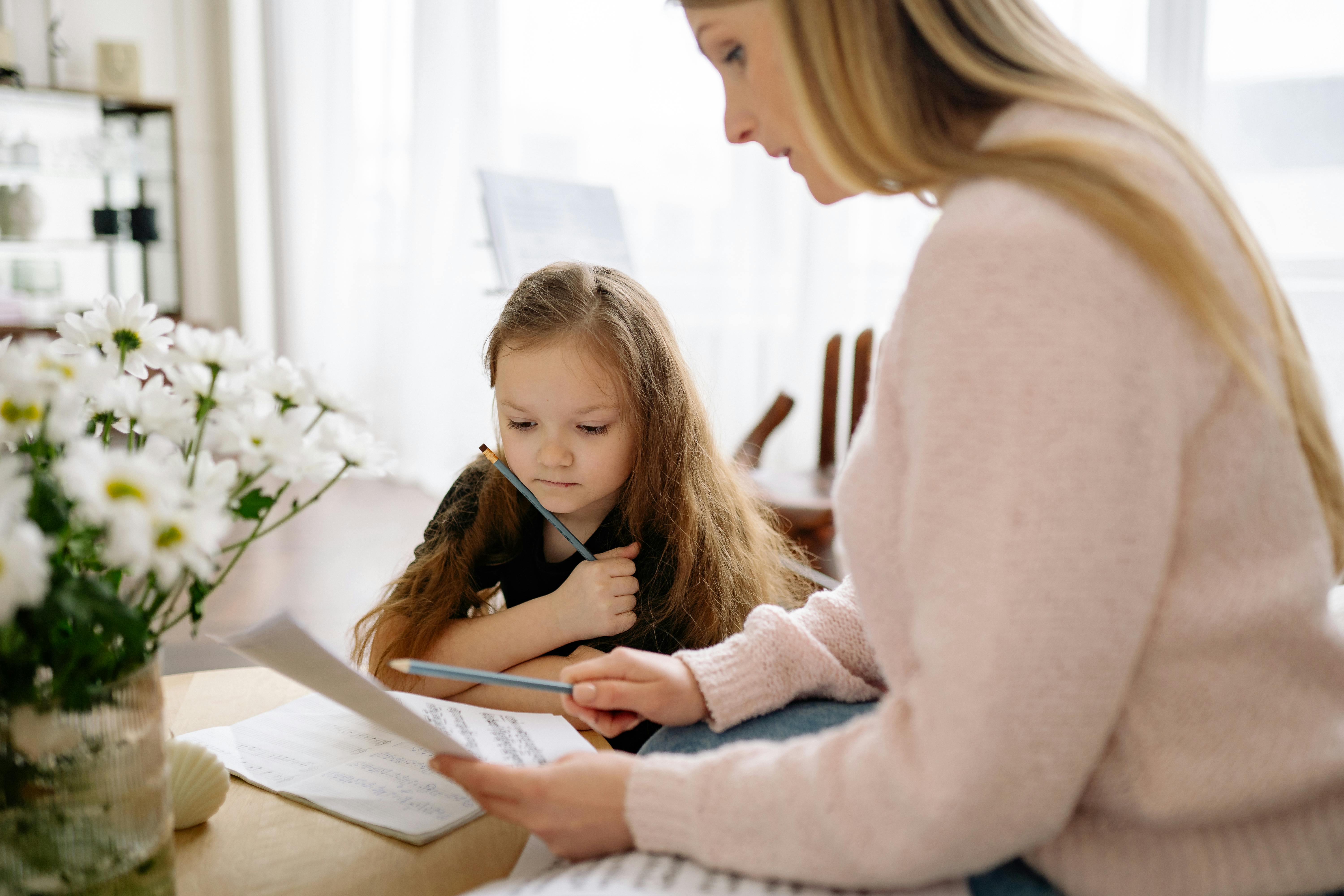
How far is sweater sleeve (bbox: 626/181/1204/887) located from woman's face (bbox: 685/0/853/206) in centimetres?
18

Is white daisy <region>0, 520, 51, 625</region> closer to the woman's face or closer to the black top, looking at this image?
the woman's face

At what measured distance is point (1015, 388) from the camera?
52 cm

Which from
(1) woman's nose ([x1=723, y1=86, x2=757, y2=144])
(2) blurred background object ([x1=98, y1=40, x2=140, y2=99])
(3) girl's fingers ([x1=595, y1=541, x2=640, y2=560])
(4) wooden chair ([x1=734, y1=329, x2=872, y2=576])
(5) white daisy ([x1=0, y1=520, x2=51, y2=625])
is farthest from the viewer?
(2) blurred background object ([x1=98, y1=40, x2=140, y2=99])

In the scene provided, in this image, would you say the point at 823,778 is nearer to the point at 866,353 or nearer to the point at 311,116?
the point at 866,353

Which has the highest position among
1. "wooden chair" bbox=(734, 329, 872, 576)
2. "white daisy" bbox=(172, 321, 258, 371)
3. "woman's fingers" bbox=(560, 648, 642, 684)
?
"white daisy" bbox=(172, 321, 258, 371)

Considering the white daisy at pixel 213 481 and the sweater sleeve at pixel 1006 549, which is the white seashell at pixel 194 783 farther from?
the sweater sleeve at pixel 1006 549

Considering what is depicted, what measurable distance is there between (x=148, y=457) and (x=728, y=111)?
48cm

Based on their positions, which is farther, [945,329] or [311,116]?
[311,116]

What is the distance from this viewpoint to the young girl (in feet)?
3.70

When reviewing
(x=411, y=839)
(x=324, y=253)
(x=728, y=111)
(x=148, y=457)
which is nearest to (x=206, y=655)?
(x=411, y=839)

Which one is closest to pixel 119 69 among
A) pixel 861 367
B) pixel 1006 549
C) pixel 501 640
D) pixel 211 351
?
pixel 861 367

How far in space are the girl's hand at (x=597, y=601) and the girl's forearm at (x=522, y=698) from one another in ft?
0.13

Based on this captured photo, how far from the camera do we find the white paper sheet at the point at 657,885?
57 centimetres

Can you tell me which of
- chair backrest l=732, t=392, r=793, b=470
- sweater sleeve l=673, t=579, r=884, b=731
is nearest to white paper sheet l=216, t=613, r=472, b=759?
sweater sleeve l=673, t=579, r=884, b=731
